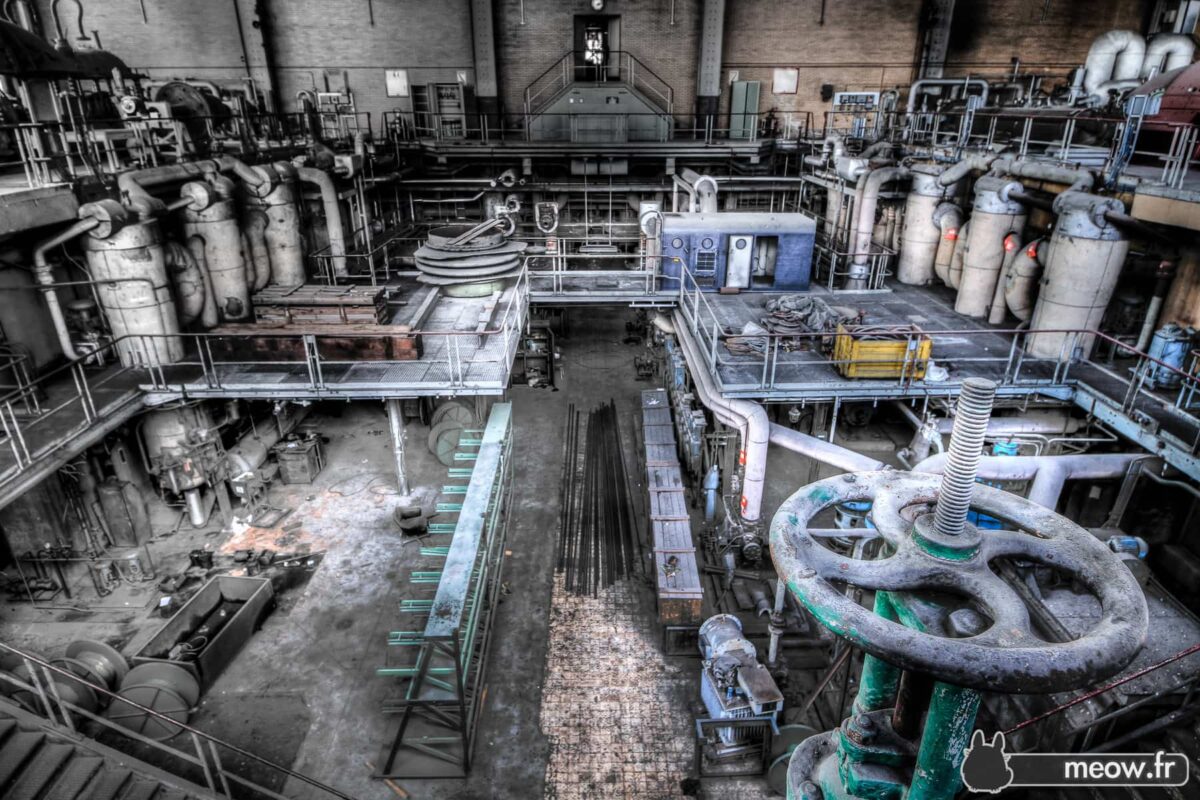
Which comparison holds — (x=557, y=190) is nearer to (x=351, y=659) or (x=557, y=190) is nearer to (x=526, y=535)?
(x=526, y=535)

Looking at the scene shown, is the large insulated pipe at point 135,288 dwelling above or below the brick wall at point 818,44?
below

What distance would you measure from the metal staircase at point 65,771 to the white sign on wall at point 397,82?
21.7 metres

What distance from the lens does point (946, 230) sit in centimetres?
1462

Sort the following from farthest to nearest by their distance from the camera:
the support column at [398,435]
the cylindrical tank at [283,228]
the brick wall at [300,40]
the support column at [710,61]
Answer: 1. the support column at [710,61]
2. the brick wall at [300,40]
3. the cylindrical tank at [283,228]
4. the support column at [398,435]

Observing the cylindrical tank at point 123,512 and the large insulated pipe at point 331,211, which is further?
the large insulated pipe at point 331,211

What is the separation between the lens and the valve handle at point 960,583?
2430mm

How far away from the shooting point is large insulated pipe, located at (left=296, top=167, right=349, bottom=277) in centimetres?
1522

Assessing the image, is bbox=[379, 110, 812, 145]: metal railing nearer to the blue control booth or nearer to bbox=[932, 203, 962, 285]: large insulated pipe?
→ the blue control booth

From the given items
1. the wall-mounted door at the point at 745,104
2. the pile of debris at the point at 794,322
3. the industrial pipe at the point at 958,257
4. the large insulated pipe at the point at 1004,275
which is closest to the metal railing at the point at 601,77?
Answer: the wall-mounted door at the point at 745,104

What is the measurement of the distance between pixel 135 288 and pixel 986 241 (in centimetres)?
1494

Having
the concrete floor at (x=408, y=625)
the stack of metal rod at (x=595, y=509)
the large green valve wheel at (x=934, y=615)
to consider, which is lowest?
the concrete floor at (x=408, y=625)

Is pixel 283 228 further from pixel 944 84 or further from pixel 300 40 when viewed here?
pixel 944 84

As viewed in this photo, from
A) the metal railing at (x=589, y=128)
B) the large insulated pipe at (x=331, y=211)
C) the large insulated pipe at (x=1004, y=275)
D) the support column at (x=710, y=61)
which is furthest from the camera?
the support column at (x=710, y=61)

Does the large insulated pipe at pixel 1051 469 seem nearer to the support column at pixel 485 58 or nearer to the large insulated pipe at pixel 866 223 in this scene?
the large insulated pipe at pixel 866 223
